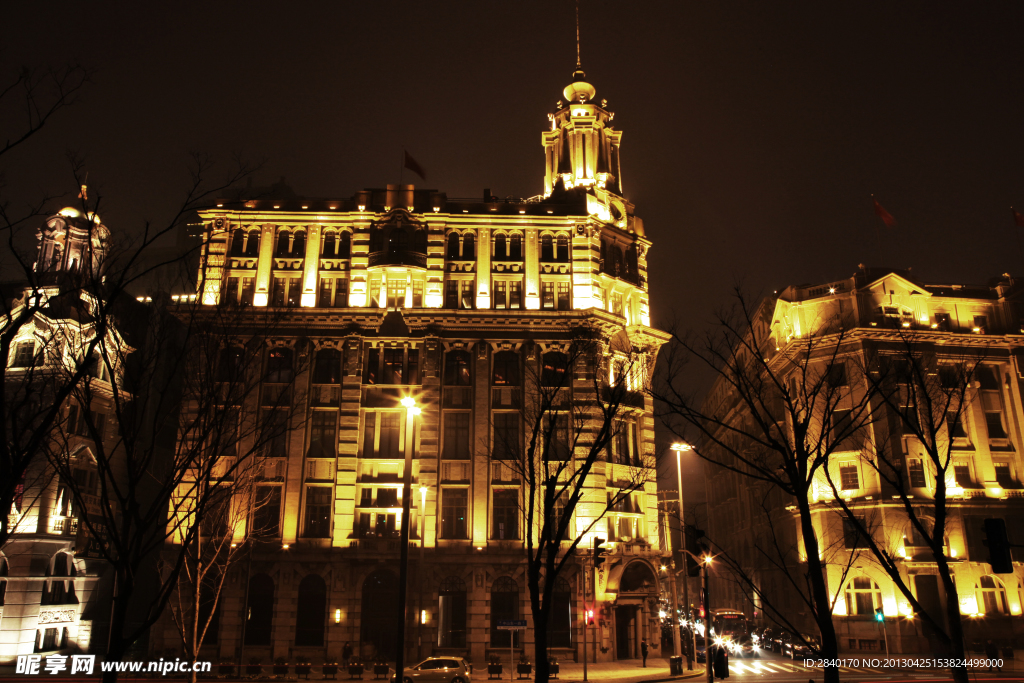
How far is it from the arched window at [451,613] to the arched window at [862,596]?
99.2 ft

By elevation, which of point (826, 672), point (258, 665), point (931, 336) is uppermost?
point (931, 336)

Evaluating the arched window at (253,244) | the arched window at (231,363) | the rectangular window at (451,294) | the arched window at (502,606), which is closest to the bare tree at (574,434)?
the arched window at (502,606)

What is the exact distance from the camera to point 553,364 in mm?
52219

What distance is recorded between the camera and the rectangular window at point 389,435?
50438 millimetres

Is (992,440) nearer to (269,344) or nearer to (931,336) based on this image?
(931,336)

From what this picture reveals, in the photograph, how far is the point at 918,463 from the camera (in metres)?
59.6

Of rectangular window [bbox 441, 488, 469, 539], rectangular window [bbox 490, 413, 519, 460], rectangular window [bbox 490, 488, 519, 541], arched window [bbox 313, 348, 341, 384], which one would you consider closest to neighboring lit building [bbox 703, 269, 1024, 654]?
rectangular window [bbox 490, 488, 519, 541]

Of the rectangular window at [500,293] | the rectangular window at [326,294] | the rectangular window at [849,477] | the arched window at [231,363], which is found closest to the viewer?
the arched window at [231,363]

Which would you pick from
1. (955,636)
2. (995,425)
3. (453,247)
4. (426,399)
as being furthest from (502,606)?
(995,425)

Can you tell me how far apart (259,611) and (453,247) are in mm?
27967

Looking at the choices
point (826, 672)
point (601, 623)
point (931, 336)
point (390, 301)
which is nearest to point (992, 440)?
point (931, 336)

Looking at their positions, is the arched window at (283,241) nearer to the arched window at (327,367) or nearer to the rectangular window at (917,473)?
the arched window at (327,367)

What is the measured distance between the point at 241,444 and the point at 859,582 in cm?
4661

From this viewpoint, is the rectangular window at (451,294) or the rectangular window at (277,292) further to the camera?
the rectangular window at (451,294)
